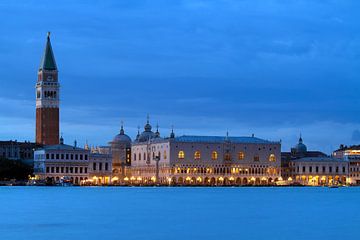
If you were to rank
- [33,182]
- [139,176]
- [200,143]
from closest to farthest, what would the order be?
[33,182] → [200,143] → [139,176]

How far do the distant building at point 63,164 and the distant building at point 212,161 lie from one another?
30.4ft

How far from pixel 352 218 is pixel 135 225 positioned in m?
11.6

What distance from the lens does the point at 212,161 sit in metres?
125

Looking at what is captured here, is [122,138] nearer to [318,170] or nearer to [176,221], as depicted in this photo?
[318,170]

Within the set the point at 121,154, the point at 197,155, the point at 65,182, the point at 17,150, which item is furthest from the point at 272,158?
the point at 17,150

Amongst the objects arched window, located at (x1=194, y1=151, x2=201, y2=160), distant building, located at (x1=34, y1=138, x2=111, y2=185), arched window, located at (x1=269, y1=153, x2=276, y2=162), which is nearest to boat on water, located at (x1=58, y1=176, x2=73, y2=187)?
distant building, located at (x1=34, y1=138, x2=111, y2=185)

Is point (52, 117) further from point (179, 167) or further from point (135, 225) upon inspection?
point (135, 225)

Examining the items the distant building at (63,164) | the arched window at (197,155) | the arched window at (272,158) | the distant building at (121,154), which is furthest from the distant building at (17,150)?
the arched window at (272,158)

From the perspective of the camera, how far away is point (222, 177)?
125500mm

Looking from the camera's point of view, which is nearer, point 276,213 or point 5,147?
point 276,213

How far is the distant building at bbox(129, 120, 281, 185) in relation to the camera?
12325 cm

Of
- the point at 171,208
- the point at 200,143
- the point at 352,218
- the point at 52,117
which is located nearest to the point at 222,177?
the point at 200,143

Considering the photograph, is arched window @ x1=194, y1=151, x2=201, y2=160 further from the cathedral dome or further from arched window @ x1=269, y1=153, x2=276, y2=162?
the cathedral dome

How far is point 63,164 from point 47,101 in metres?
16.2
